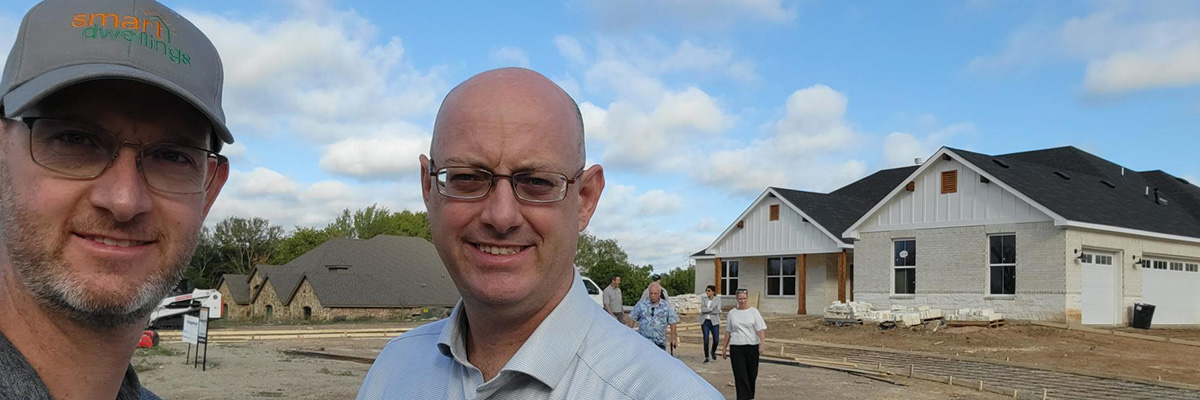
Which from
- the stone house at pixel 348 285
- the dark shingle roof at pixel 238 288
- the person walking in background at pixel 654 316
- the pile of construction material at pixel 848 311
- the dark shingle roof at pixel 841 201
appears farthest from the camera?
the dark shingle roof at pixel 238 288

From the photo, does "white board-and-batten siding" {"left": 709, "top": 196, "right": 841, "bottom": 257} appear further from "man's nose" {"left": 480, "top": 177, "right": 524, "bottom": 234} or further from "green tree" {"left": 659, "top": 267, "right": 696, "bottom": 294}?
"man's nose" {"left": 480, "top": 177, "right": 524, "bottom": 234}

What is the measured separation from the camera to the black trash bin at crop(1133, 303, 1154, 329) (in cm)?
2702

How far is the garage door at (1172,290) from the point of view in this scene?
2925cm

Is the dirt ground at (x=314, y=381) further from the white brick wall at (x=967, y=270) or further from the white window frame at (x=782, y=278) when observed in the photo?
the white window frame at (x=782, y=278)

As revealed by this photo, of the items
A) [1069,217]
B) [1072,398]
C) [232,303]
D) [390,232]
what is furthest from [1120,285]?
[390,232]

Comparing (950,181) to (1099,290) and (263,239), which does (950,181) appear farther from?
(263,239)

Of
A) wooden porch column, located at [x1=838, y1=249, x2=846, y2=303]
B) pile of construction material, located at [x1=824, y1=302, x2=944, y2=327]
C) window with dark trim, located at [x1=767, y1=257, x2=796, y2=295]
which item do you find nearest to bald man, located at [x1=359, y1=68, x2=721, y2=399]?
pile of construction material, located at [x1=824, y1=302, x2=944, y2=327]

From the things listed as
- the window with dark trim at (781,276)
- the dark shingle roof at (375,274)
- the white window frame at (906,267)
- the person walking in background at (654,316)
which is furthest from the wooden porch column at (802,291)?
the person walking in background at (654,316)

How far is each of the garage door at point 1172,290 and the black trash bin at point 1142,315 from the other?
123 cm

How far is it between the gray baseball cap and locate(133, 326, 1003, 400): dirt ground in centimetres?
1248

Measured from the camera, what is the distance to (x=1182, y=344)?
890 inches

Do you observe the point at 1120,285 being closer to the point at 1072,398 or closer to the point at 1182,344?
the point at 1182,344

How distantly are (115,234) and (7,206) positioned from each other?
183mm

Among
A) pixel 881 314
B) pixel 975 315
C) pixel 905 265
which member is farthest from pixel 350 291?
pixel 975 315
